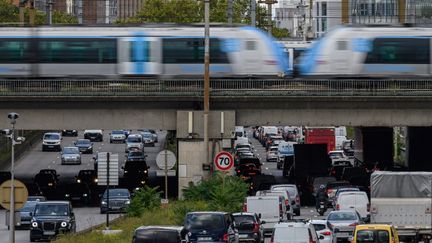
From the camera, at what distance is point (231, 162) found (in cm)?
4734

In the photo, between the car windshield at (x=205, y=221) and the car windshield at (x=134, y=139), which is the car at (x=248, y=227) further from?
the car windshield at (x=134, y=139)

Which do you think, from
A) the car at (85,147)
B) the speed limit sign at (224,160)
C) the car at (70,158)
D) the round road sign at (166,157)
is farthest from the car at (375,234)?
the car at (85,147)

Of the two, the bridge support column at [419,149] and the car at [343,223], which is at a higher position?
the car at [343,223]

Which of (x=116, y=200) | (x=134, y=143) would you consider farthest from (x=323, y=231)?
(x=134, y=143)

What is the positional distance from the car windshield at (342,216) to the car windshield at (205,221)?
7686 mm

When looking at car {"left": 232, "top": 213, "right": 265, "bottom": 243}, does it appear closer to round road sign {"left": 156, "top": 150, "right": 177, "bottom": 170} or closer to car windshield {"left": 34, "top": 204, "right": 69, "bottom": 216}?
round road sign {"left": 156, "top": 150, "right": 177, "bottom": 170}

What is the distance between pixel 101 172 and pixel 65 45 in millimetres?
22407

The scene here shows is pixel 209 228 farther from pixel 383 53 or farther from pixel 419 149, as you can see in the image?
pixel 419 149

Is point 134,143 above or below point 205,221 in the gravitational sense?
below

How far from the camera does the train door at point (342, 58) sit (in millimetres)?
67750

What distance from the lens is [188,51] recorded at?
67.1 metres

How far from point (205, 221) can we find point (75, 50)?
29.7 m

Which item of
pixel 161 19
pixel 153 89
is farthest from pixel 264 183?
pixel 161 19

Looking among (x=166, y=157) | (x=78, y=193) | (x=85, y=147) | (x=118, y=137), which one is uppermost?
(x=166, y=157)
